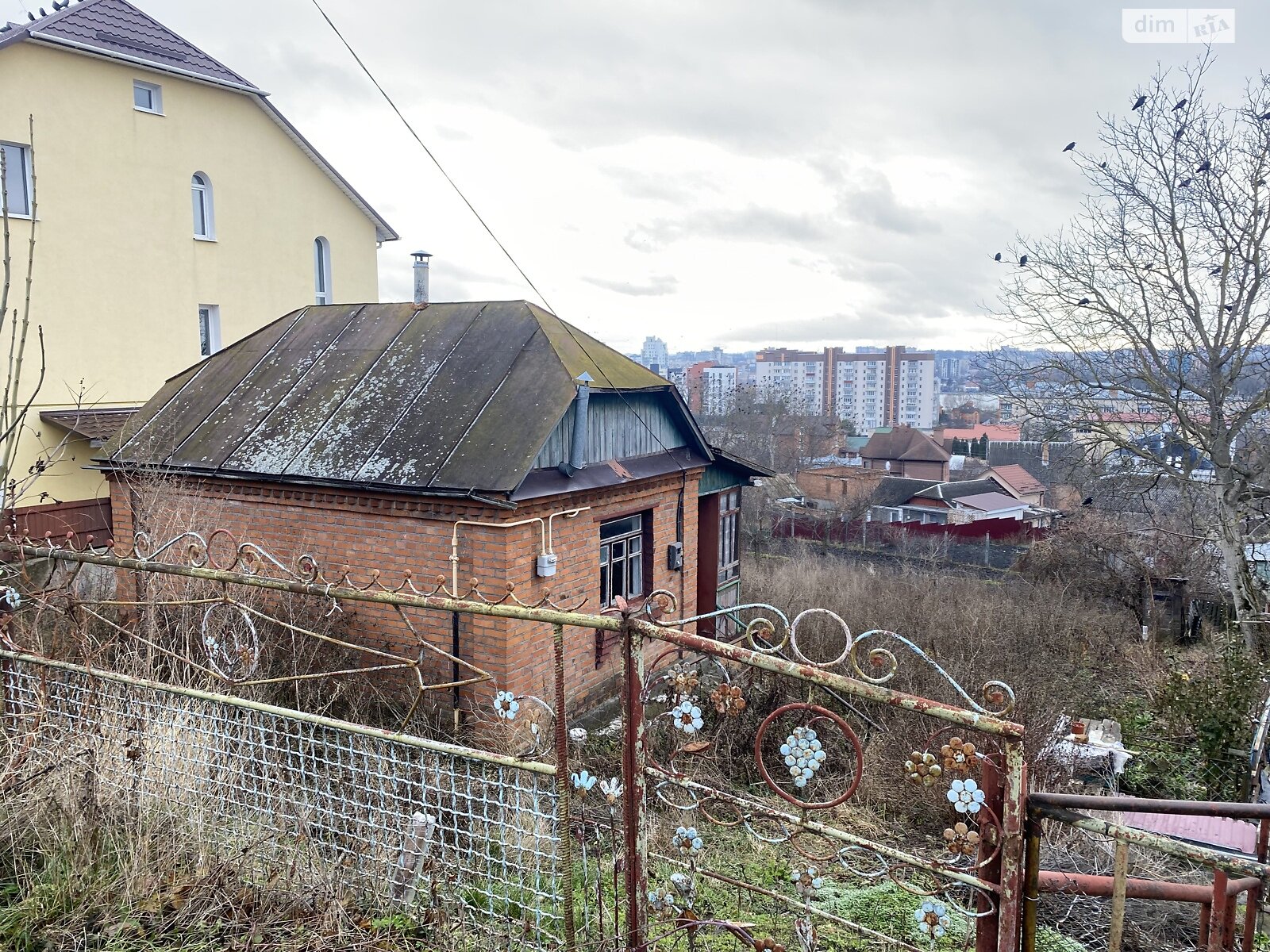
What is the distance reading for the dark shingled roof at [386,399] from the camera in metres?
7.80

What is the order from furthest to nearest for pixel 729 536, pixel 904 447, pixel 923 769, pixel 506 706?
pixel 904 447 → pixel 729 536 → pixel 506 706 → pixel 923 769

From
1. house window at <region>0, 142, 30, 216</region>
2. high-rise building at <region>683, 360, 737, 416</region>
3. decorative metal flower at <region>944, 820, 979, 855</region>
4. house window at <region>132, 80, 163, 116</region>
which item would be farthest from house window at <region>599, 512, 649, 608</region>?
high-rise building at <region>683, 360, 737, 416</region>

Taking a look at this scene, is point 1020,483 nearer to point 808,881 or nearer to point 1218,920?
point 1218,920

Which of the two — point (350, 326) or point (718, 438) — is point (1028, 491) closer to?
point (718, 438)

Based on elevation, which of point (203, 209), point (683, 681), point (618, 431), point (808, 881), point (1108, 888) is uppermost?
point (203, 209)

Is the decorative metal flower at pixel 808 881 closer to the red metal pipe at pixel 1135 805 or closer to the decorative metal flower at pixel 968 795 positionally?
the decorative metal flower at pixel 968 795

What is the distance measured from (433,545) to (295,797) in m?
3.90

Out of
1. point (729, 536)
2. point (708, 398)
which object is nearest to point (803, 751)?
point (729, 536)

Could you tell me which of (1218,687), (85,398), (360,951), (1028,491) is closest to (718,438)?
(1028,491)

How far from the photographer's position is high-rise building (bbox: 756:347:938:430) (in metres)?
102

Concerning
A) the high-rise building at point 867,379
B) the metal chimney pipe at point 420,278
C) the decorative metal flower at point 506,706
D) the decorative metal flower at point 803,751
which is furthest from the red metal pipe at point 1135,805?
the high-rise building at point 867,379

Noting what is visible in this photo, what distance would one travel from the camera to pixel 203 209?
16.9 metres

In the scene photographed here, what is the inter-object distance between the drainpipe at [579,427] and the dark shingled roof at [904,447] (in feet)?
137

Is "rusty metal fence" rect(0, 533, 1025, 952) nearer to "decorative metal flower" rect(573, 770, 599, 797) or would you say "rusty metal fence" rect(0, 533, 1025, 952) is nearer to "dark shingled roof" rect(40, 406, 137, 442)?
"decorative metal flower" rect(573, 770, 599, 797)
